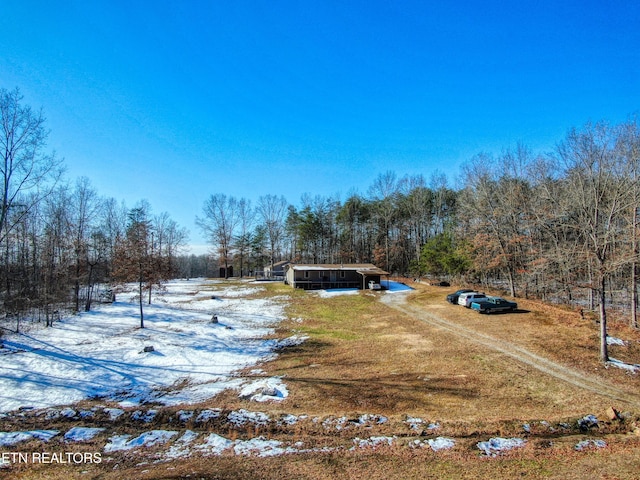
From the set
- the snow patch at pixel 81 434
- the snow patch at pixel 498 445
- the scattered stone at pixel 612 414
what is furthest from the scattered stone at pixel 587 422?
the snow patch at pixel 81 434

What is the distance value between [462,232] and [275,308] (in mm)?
23005

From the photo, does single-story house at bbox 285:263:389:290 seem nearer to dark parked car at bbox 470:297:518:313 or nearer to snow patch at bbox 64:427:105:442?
dark parked car at bbox 470:297:518:313

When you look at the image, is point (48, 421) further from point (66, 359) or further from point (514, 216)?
point (514, 216)

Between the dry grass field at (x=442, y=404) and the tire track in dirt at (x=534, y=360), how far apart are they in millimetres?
71

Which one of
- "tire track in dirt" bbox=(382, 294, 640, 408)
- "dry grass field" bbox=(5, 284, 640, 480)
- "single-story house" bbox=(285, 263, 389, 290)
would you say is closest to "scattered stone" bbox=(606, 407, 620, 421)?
"dry grass field" bbox=(5, 284, 640, 480)

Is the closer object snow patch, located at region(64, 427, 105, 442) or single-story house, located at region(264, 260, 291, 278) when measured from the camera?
snow patch, located at region(64, 427, 105, 442)

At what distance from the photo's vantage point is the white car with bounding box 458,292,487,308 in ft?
79.2

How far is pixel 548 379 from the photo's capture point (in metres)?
11.5

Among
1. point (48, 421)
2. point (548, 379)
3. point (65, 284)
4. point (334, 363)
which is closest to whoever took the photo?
point (48, 421)

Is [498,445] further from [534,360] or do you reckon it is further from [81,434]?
[81,434]

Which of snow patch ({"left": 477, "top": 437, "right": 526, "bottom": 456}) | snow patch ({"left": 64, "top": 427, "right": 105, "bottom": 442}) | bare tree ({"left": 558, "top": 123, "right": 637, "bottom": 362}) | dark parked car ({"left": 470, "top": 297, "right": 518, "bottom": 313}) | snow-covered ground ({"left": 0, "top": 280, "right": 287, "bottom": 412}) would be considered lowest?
snow-covered ground ({"left": 0, "top": 280, "right": 287, "bottom": 412})

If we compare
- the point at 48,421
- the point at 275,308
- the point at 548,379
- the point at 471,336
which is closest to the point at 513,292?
the point at 471,336

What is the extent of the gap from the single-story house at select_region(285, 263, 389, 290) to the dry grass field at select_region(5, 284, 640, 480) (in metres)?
18.3

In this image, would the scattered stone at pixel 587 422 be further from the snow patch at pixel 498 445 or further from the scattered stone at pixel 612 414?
the snow patch at pixel 498 445
